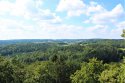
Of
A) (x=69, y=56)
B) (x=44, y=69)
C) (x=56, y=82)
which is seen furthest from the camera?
(x=69, y=56)

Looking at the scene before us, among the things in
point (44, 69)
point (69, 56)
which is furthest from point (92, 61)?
point (69, 56)

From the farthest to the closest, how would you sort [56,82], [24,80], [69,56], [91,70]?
[69,56], [56,82], [24,80], [91,70]

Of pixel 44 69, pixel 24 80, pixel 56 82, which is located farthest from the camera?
pixel 56 82

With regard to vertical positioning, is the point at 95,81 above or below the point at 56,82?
above

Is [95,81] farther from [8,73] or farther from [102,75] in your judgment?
[8,73]

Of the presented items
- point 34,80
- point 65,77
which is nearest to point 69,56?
point 65,77

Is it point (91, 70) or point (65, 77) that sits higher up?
point (91, 70)

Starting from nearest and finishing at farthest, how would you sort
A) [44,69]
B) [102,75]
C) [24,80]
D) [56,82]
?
1. [102,75]
2. [24,80]
3. [44,69]
4. [56,82]

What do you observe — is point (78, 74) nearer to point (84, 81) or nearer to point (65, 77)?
point (84, 81)

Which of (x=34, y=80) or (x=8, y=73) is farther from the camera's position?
(x=34, y=80)
